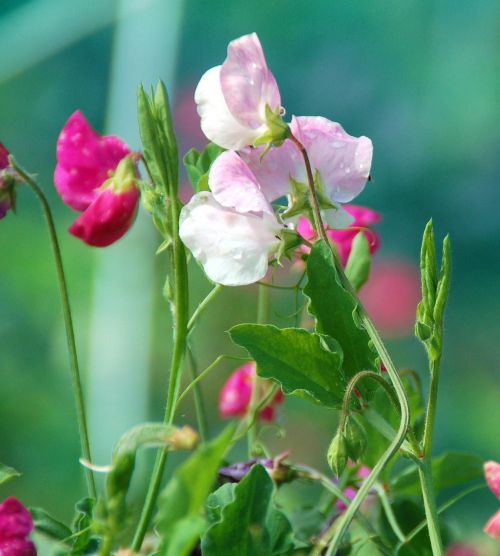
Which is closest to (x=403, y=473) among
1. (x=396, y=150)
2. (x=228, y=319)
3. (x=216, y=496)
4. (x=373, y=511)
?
(x=373, y=511)

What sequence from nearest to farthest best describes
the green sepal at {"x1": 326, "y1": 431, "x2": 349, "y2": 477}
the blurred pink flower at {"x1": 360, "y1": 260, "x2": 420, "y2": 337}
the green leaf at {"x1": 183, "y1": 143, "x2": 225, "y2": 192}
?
the green sepal at {"x1": 326, "y1": 431, "x2": 349, "y2": 477}, the green leaf at {"x1": 183, "y1": 143, "x2": 225, "y2": 192}, the blurred pink flower at {"x1": 360, "y1": 260, "x2": 420, "y2": 337}

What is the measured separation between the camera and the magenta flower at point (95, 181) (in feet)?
1.49

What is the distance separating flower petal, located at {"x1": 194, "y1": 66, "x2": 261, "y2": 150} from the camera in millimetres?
397

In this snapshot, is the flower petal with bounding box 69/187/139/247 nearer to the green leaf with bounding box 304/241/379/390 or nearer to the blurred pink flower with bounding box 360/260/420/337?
the green leaf with bounding box 304/241/379/390

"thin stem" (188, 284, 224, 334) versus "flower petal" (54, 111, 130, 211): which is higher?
"flower petal" (54, 111, 130, 211)

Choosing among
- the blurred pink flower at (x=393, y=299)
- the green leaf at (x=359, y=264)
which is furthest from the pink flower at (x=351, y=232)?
the blurred pink flower at (x=393, y=299)

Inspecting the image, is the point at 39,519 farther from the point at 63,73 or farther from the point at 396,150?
the point at 63,73

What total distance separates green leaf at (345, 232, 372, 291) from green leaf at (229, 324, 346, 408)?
0.14 metres

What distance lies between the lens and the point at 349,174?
0.43 meters

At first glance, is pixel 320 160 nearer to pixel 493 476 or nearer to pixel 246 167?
pixel 246 167

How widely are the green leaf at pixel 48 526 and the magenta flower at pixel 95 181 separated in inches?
4.8

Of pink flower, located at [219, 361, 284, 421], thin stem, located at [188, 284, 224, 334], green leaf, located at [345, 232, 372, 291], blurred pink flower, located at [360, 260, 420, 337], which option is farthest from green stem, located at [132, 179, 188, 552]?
blurred pink flower, located at [360, 260, 420, 337]

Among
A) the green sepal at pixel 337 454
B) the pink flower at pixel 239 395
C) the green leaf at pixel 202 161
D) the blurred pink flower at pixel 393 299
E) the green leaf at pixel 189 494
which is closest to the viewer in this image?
the green leaf at pixel 189 494

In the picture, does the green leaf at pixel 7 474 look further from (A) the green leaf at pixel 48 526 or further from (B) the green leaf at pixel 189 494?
(B) the green leaf at pixel 189 494
